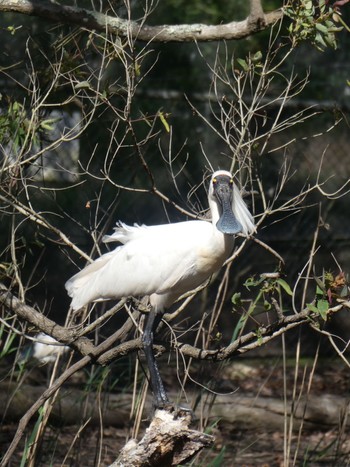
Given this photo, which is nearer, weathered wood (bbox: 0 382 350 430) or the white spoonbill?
the white spoonbill

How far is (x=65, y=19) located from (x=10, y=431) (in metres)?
3.18

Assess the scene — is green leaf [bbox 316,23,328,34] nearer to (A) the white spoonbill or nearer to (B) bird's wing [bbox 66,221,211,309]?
(A) the white spoonbill

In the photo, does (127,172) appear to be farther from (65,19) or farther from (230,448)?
(65,19)

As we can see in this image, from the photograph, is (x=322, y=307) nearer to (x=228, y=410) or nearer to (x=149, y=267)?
(x=149, y=267)

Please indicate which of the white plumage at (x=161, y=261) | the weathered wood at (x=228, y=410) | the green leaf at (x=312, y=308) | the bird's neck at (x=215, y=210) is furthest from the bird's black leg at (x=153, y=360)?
the weathered wood at (x=228, y=410)

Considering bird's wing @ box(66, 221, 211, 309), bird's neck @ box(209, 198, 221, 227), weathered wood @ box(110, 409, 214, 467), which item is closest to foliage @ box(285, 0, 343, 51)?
bird's neck @ box(209, 198, 221, 227)

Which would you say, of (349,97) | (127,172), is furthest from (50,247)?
(349,97)

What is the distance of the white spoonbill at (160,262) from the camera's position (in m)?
4.38

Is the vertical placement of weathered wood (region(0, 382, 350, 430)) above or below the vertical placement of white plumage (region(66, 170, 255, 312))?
below

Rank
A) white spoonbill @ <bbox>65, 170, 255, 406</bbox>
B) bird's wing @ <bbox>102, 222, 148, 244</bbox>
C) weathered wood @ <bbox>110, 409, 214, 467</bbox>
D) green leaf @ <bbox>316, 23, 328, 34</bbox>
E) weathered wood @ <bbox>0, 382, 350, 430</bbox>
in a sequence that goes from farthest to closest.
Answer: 1. weathered wood @ <bbox>0, 382, 350, 430</bbox>
2. bird's wing @ <bbox>102, 222, 148, 244</bbox>
3. white spoonbill @ <bbox>65, 170, 255, 406</bbox>
4. green leaf @ <bbox>316, 23, 328, 34</bbox>
5. weathered wood @ <bbox>110, 409, 214, 467</bbox>

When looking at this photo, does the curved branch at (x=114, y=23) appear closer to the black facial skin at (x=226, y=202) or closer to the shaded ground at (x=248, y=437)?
the black facial skin at (x=226, y=202)

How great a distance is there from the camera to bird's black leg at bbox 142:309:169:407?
4.28 m

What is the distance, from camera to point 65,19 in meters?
4.66

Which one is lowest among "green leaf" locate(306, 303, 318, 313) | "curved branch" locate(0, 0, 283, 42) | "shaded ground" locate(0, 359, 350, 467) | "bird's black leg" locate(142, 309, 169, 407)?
"shaded ground" locate(0, 359, 350, 467)
